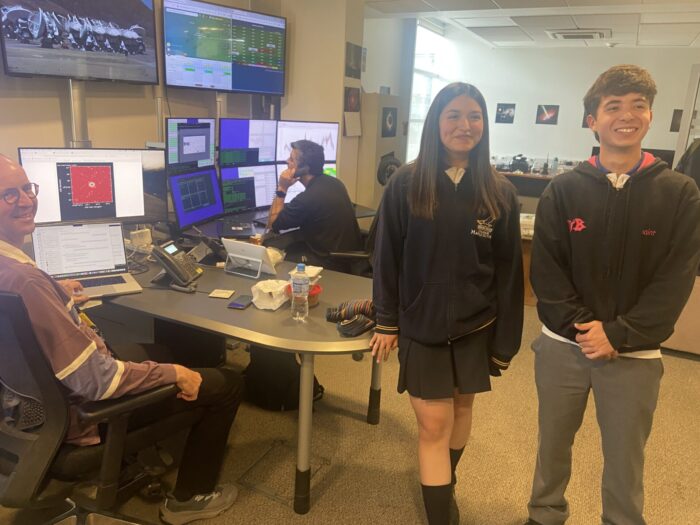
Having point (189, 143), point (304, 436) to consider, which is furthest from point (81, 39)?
point (304, 436)

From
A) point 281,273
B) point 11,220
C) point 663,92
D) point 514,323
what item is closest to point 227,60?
point 281,273

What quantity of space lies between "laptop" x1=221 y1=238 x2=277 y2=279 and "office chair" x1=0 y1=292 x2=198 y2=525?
2.88ft

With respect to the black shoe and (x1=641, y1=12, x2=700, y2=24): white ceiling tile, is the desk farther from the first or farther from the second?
(x1=641, y1=12, x2=700, y2=24): white ceiling tile

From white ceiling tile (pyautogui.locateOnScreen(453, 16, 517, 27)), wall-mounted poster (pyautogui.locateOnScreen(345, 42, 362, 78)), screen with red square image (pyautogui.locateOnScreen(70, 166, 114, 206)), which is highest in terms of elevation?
white ceiling tile (pyautogui.locateOnScreen(453, 16, 517, 27))

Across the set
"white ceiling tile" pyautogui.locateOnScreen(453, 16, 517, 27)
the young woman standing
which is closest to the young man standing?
the young woman standing

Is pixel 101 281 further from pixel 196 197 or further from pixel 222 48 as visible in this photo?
pixel 222 48

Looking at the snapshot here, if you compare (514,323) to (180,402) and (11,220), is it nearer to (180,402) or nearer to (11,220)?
(180,402)

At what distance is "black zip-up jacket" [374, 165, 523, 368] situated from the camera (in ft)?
5.06

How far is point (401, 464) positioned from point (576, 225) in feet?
4.33

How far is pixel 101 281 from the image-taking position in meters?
2.12

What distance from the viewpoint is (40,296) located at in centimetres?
132

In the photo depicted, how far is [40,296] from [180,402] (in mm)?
578

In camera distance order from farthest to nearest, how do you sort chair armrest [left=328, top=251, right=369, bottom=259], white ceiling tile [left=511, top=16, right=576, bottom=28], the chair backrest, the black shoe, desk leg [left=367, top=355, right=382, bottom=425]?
white ceiling tile [left=511, top=16, right=576, bottom=28]
chair armrest [left=328, top=251, right=369, bottom=259]
desk leg [left=367, top=355, right=382, bottom=425]
the black shoe
the chair backrest

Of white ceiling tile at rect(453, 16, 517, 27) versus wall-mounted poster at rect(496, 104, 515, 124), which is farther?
wall-mounted poster at rect(496, 104, 515, 124)
